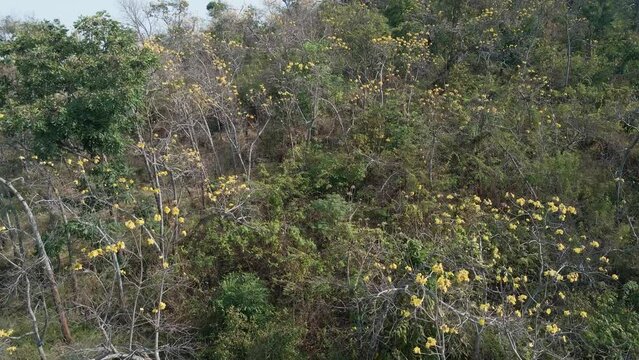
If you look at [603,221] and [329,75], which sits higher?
[329,75]

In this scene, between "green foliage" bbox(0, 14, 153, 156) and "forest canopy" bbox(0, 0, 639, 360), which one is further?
"green foliage" bbox(0, 14, 153, 156)

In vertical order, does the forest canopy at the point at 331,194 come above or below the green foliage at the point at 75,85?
below

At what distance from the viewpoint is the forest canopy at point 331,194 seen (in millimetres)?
6270

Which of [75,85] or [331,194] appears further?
[331,194]

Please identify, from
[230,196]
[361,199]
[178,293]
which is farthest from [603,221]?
[178,293]

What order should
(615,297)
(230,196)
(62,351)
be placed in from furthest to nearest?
(230,196)
(62,351)
(615,297)

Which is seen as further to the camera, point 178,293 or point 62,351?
point 178,293

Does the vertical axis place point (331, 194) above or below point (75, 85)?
below

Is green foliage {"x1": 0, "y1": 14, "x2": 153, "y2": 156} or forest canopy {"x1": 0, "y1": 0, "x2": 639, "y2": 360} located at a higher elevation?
green foliage {"x1": 0, "y1": 14, "x2": 153, "y2": 156}

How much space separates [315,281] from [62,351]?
3.52 m

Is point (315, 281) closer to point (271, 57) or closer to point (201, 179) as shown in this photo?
point (201, 179)

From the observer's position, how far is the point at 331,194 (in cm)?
906

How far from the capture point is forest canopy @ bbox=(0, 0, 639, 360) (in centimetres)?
627

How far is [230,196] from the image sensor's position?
337 inches
